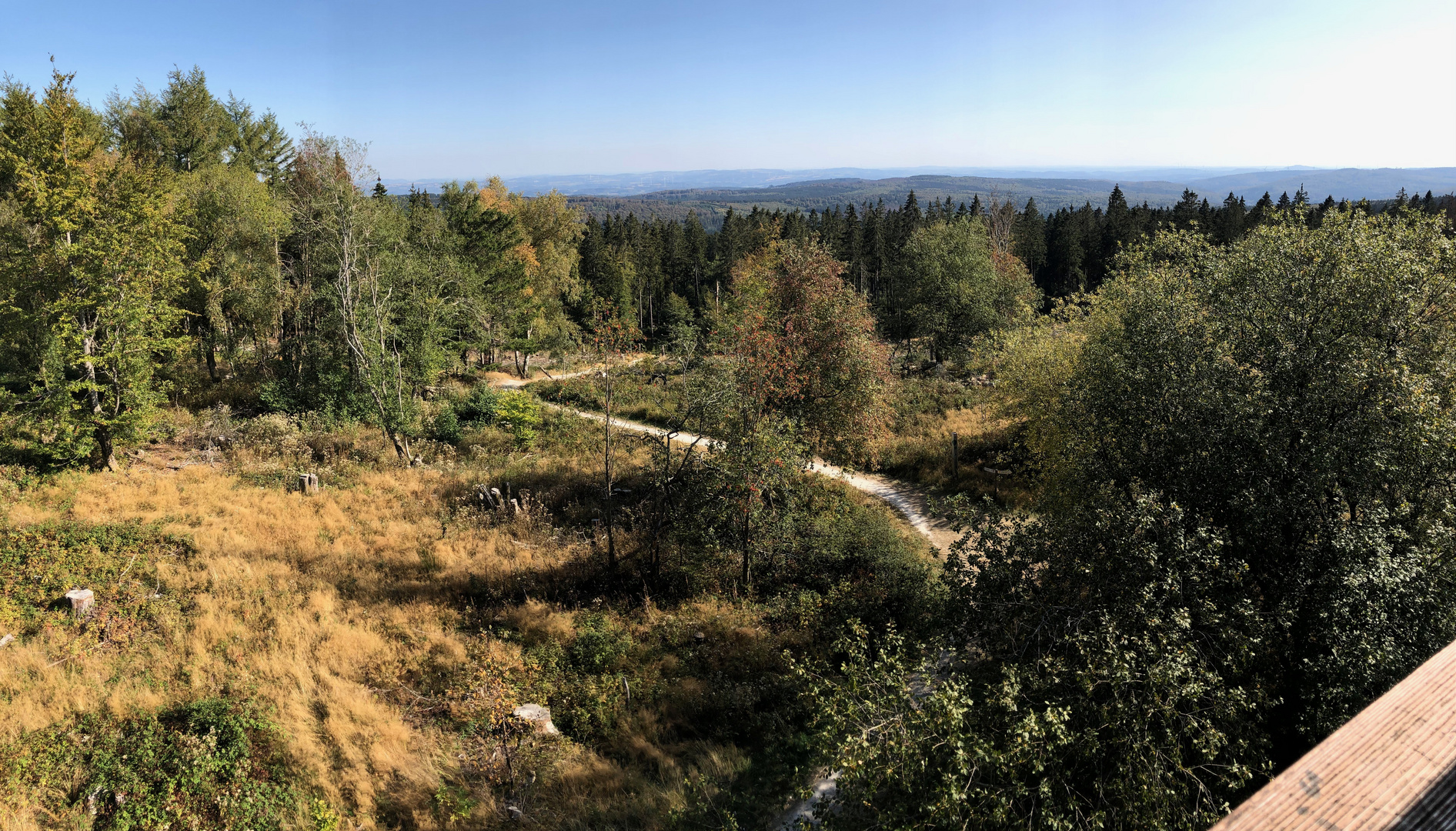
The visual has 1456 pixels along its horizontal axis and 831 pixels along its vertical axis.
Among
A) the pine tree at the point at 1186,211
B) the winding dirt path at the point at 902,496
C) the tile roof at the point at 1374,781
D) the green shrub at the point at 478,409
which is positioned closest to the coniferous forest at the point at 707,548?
the winding dirt path at the point at 902,496

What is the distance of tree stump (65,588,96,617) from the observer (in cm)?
1311

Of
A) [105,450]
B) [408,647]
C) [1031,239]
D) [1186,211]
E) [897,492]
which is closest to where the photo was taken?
[408,647]

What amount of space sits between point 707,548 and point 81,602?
12.9 metres

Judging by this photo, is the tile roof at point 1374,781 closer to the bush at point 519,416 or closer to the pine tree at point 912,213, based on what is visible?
the bush at point 519,416

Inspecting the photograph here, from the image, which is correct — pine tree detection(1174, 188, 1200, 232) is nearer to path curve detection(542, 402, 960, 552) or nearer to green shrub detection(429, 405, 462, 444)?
path curve detection(542, 402, 960, 552)

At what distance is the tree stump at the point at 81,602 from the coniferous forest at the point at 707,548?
5cm

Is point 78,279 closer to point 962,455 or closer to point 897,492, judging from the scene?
point 897,492

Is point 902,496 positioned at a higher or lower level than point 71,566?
lower

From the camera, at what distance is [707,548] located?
55.4 ft

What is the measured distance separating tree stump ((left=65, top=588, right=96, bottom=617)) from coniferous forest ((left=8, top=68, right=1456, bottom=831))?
51 millimetres

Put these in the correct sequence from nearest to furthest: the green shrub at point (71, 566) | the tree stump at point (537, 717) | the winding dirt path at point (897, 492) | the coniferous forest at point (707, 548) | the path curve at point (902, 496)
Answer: the coniferous forest at point (707, 548), the tree stump at point (537, 717), the green shrub at point (71, 566), the winding dirt path at point (897, 492), the path curve at point (902, 496)

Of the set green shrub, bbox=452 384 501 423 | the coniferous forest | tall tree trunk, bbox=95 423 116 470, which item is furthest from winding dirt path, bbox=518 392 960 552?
tall tree trunk, bbox=95 423 116 470

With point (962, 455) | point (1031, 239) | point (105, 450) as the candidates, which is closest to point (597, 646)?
point (962, 455)

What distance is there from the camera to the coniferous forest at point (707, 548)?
697cm
